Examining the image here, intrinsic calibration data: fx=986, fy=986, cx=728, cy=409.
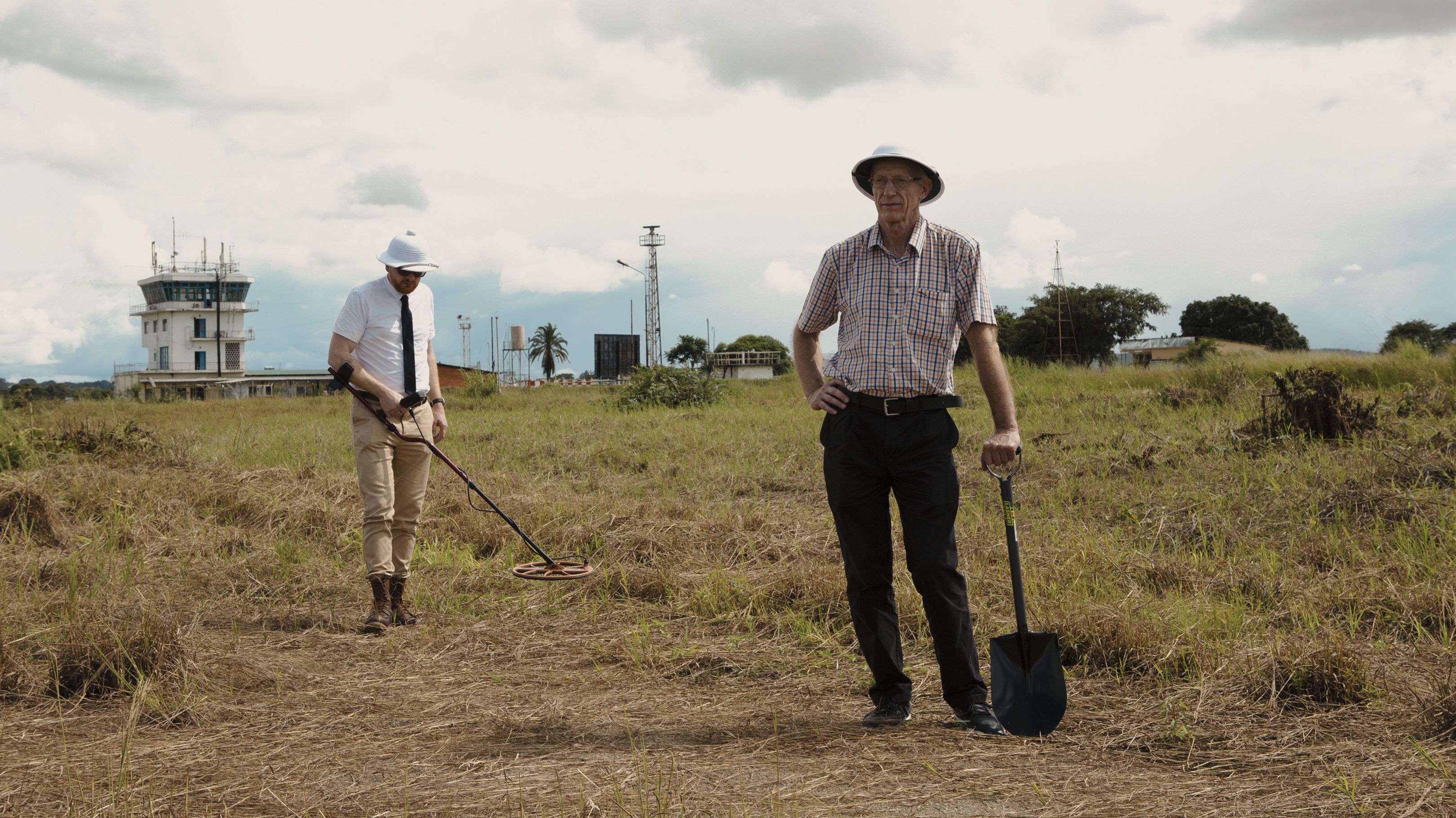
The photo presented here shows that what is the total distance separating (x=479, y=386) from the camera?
25.5 meters

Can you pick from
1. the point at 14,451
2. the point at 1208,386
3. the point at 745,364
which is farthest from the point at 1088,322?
the point at 14,451

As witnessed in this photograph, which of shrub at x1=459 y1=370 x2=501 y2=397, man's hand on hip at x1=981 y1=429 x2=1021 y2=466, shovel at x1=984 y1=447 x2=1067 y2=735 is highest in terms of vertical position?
shrub at x1=459 y1=370 x2=501 y2=397

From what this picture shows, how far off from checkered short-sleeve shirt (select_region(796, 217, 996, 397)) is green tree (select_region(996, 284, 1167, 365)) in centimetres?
4440

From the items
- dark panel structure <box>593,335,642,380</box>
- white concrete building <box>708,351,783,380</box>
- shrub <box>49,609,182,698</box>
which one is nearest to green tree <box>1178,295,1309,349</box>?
white concrete building <box>708,351,783,380</box>

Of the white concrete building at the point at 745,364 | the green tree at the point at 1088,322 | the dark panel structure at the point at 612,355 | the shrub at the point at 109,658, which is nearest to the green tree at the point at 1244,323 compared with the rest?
the green tree at the point at 1088,322

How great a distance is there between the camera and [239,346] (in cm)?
8000

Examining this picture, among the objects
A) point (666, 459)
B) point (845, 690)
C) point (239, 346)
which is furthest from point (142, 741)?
point (239, 346)

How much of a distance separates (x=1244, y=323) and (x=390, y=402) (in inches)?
2584

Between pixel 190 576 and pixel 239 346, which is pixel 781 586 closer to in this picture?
pixel 190 576

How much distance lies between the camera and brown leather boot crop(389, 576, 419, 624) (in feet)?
17.3

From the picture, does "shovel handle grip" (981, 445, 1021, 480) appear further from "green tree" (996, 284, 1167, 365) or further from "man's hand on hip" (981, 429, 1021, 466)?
"green tree" (996, 284, 1167, 365)

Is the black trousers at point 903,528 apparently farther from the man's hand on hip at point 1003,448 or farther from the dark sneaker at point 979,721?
the man's hand on hip at point 1003,448

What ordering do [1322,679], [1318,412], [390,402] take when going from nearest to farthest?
[1322,679]
[390,402]
[1318,412]

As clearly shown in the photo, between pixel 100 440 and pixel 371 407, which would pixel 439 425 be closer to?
pixel 371 407
